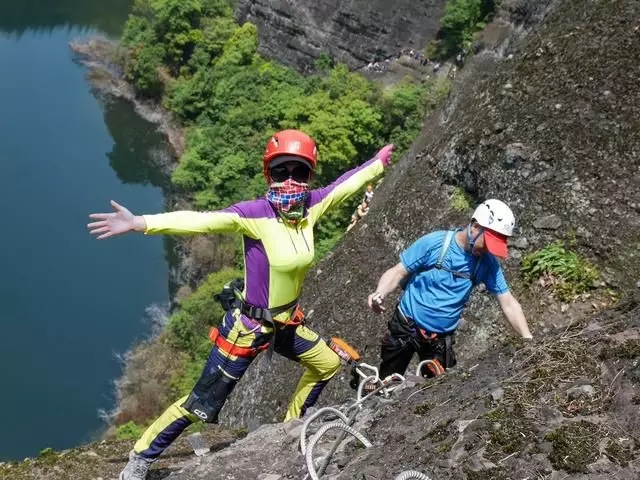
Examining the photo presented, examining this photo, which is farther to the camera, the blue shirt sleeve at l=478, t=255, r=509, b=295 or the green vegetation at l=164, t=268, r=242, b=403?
the green vegetation at l=164, t=268, r=242, b=403

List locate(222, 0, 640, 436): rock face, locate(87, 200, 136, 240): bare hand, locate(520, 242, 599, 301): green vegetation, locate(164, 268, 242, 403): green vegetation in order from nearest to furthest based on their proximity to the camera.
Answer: locate(87, 200, 136, 240): bare hand, locate(520, 242, 599, 301): green vegetation, locate(222, 0, 640, 436): rock face, locate(164, 268, 242, 403): green vegetation

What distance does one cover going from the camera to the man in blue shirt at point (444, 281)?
4938mm

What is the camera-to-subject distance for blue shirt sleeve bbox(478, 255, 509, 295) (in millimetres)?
5242

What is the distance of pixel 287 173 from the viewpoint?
4812mm

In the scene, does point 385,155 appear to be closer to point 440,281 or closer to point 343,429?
point 440,281

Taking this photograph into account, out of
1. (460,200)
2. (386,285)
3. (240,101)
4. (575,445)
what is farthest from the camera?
(240,101)

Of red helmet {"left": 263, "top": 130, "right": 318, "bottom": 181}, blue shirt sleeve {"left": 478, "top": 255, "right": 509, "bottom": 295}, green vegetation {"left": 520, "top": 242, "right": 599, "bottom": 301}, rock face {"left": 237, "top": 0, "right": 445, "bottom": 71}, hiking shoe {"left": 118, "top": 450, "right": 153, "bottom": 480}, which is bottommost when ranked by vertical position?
hiking shoe {"left": 118, "top": 450, "right": 153, "bottom": 480}

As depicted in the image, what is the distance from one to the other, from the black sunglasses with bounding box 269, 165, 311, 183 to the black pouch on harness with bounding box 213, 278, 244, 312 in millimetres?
934

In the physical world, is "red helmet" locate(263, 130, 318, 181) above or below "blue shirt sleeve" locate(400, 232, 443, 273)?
above

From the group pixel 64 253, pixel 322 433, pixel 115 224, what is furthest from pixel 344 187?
pixel 64 253

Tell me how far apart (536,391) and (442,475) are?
2.99 ft

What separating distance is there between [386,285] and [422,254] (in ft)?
1.23

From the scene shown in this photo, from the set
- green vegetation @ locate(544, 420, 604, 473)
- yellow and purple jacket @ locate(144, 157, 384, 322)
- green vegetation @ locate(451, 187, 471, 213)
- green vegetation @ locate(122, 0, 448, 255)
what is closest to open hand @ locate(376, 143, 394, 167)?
yellow and purple jacket @ locate(144, 157, 384, 322)

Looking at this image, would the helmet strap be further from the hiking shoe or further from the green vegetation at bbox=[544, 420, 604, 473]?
the hiking shoe
